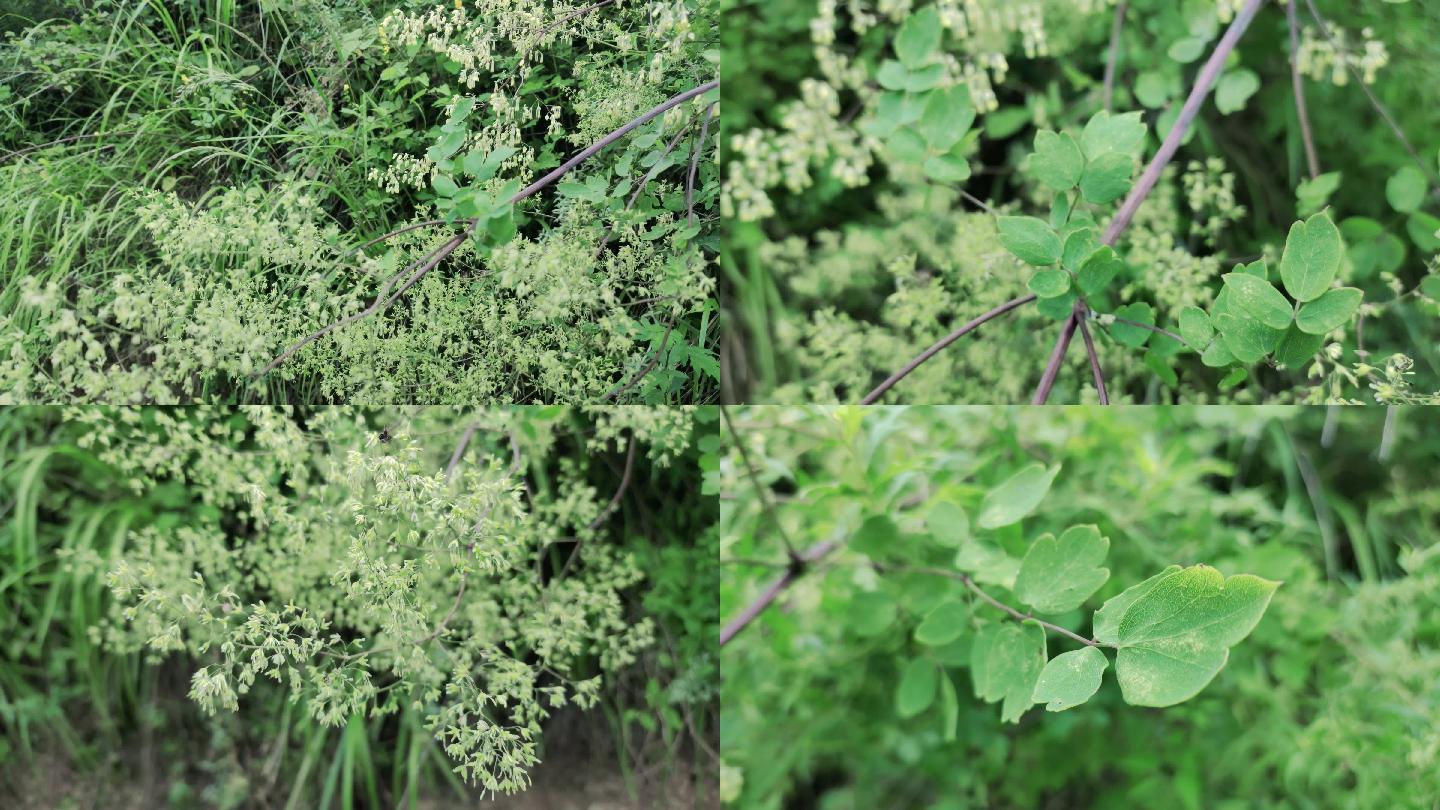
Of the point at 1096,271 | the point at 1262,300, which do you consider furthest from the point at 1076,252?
the point at 1262,300

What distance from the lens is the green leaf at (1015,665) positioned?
2.00 feet

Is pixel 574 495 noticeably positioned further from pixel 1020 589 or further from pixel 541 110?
pixel 1020 589

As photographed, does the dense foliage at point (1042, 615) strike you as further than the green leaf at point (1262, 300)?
Yes

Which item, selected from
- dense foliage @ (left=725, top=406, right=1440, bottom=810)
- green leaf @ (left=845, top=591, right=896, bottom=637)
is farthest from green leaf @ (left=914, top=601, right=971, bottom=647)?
green leaf @ (left=845, top=591, right=896, bottom=637)

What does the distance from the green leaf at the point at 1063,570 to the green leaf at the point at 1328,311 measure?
0.70 feet

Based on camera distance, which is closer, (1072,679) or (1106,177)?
(1072,679)

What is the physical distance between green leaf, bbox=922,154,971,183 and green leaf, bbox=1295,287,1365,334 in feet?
0.89

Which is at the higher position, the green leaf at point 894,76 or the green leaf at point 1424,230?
the green leaf at point 894,76

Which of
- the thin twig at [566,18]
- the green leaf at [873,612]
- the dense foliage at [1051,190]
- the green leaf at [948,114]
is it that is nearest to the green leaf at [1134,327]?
the dense foliage at [1051,190]

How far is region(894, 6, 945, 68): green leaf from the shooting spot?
80 cm

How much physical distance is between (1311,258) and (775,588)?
499mm

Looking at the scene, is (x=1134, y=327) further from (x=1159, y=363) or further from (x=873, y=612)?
(x=873, y=612)

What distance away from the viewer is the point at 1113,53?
3.65ft

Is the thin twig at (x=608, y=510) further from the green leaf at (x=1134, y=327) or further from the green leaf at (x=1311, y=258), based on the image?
the green leaf at (x=1311, y=258)
